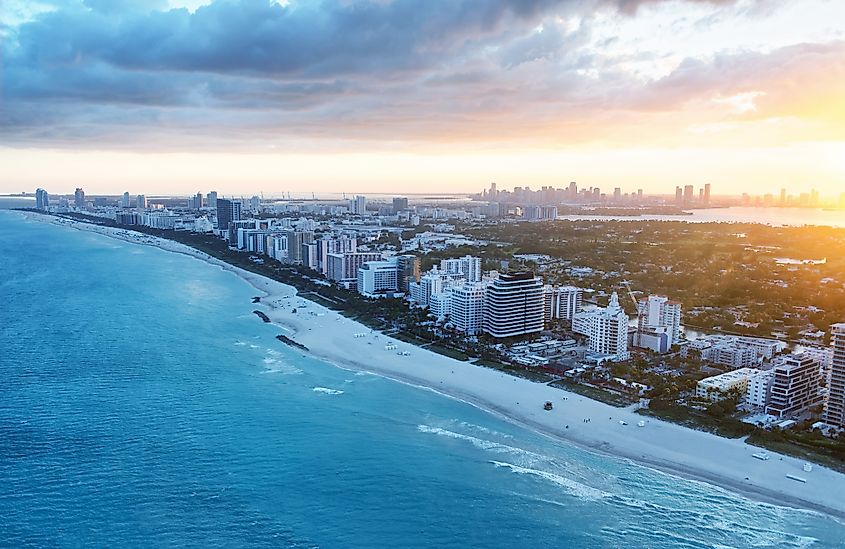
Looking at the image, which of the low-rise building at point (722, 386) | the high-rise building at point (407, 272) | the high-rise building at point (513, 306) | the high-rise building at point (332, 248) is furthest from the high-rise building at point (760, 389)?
the high-rise building at point (332, 248)

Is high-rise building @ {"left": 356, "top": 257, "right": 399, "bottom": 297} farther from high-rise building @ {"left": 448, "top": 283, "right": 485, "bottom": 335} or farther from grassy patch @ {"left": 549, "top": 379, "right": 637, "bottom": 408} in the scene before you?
grassy patch @ {"left": 549, "top": 379, "right": 637, "bottom": 408}

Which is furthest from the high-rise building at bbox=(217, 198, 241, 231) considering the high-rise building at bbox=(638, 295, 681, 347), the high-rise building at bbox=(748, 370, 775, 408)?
the high-rise building at bbox=(748, 370, 775, 408)

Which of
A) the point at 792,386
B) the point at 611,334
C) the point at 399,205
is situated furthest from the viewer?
the point at 399,205

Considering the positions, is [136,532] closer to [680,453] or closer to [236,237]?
[680,453]

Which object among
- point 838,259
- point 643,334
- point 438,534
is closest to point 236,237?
point 643,334

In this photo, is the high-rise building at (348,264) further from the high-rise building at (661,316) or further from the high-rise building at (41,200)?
the high-rise building at (41,200)

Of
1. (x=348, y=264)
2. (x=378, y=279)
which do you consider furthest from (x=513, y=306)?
(x=348, y=264)

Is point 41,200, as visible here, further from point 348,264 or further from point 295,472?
point 295,472
